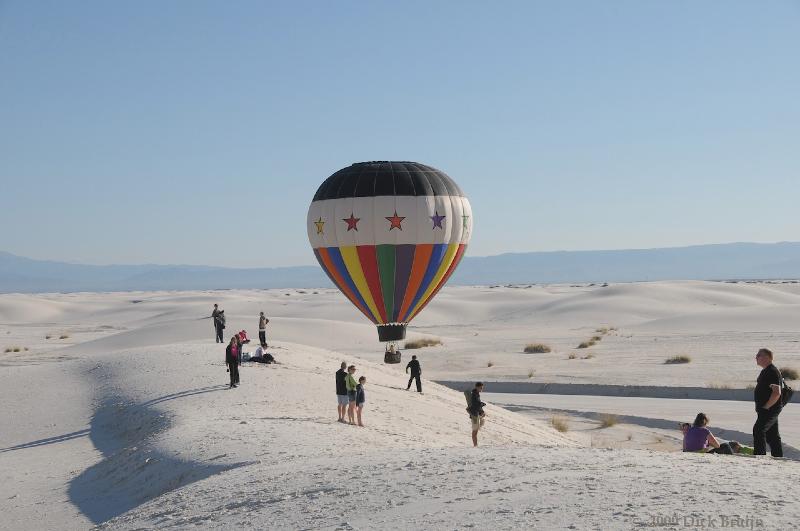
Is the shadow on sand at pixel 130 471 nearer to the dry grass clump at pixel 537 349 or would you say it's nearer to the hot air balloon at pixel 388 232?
the hot air balloon at pixel 388 232

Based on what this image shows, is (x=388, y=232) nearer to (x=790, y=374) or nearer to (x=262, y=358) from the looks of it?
(x=262, y=358)

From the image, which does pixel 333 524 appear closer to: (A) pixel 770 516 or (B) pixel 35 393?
(A) pixel 770 516

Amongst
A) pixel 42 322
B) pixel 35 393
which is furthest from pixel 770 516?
pixel 42 322

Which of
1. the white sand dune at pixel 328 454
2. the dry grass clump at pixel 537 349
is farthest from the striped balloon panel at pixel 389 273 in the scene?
the dry grass clump at pixel 537 349

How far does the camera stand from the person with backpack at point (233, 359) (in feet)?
67.1

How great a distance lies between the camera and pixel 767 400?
38.5 ft

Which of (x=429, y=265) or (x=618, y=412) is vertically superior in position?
(x=429, y=265)

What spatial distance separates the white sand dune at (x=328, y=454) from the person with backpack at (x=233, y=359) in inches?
11.7

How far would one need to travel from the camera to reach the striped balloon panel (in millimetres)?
27609

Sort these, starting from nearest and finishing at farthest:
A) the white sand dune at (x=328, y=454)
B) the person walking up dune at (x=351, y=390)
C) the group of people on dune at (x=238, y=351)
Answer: the white sand dune at (x=328, y=454)
the person walking up dune at (x=351, y=390)
the group of people on dune at (x=238, y=351)

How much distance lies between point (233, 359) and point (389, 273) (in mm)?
7955

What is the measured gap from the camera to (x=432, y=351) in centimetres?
4538

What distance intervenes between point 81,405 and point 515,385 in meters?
14.8

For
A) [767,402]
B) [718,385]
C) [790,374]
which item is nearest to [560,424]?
[718,385]
